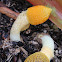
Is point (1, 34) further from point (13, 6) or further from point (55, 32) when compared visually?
point (55, 32)

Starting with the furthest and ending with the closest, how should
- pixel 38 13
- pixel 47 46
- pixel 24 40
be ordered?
pixel 24 40, pixel 47 46, pixel 38 13

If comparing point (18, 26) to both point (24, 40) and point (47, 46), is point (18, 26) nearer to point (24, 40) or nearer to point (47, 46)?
point (24, 40)

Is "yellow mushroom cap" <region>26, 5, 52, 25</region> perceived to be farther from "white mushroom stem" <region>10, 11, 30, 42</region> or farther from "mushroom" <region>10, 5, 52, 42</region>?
"white mushroom stem" <region>10, 11, 30, 42</region>

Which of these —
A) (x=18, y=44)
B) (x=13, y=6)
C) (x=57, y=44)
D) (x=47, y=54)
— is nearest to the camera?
(x=47, y=54)

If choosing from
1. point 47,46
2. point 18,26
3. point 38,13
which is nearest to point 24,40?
point 18,26

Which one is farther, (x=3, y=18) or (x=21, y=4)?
(x=21, y=4)

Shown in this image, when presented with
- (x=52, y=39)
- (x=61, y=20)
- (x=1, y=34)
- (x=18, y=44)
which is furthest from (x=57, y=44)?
(x=1, y=34)
